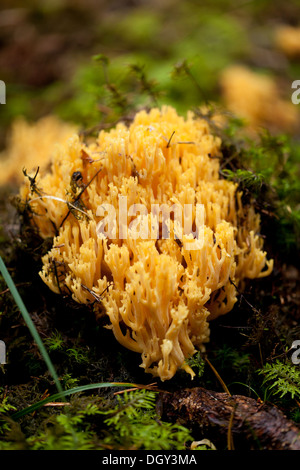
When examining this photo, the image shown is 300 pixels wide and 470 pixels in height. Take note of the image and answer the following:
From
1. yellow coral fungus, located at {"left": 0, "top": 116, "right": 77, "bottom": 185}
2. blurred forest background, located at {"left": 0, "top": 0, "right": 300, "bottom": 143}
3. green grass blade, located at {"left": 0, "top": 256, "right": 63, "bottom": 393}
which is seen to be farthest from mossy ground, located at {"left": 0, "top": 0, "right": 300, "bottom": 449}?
blurred forest background, located at {"left": 0, "top": 0, "right": 300, "bottom": 143}

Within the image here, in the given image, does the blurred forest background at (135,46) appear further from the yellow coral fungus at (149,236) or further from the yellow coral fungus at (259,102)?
the yellow coral fungus at (149,236)

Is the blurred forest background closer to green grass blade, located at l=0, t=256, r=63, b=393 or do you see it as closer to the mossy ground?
the mossy ground

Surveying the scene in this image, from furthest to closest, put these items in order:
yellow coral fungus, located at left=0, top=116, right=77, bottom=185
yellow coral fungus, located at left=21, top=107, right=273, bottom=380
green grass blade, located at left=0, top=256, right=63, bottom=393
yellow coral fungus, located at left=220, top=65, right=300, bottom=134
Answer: yellow coral fungus, located at left=220, top=65, right=300, bottom=134
yellow coral fungus, located at left=0, top=116, right=77, bottom=185
yellow coral fungus, located at left=21, top=107, right=273, bottom=380
green grass blade, located at left=0, top=256, right=63, bottom=393

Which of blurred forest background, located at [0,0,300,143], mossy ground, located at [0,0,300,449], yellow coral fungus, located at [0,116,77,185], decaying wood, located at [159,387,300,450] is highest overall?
blurred forest background, located at [0,0,300,143]

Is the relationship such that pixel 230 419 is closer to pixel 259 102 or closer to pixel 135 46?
pixel 259 102

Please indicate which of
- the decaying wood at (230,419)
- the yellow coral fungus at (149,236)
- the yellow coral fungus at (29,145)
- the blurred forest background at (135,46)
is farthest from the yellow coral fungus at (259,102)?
the decaying wood at (230,419)

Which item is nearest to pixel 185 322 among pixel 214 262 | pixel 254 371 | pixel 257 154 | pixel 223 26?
pixel 214 262

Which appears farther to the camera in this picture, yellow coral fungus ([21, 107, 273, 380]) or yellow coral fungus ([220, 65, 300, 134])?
yellow coral fungus ([220, 65, 300, 134])
